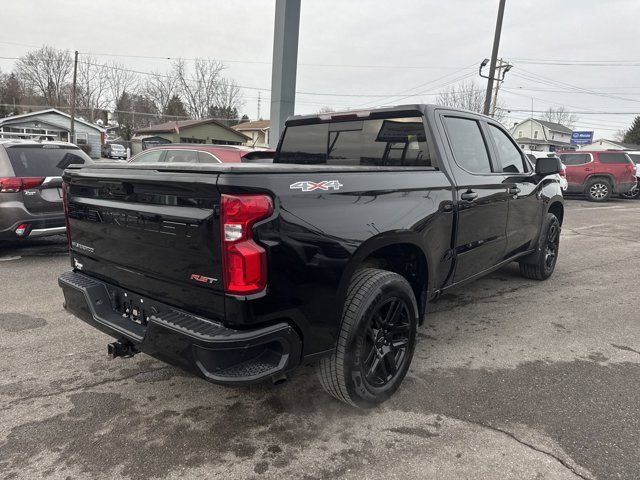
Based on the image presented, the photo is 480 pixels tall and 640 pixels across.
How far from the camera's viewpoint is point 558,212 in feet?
19.2

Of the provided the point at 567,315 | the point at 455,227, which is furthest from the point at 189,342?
the point at 567,315

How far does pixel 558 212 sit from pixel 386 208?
4.07 metres

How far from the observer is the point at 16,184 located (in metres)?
5.86

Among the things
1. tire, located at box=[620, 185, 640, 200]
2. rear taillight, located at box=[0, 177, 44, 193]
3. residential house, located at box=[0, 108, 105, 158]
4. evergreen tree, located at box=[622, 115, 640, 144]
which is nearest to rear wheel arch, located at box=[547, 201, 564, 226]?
rear taillight, located at box=[0, 177, 44, 193]

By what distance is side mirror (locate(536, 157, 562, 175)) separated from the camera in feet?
15.1

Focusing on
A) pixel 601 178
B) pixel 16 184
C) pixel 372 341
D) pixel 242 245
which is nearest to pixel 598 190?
pixel 601 178

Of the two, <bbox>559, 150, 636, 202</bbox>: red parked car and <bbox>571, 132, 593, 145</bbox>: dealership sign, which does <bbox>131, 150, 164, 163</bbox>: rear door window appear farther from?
<bbox>571, 132, 593, 145</bbox>: dealership sign

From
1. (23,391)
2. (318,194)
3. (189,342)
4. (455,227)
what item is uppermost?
(318,194)

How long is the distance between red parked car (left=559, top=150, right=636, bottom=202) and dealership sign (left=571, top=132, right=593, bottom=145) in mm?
62806


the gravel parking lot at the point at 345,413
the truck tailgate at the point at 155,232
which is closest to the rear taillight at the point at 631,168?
the gravel parking lot at the point at 345,413

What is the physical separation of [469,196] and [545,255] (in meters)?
2.52

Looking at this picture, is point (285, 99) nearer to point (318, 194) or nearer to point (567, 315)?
point (567, 315)

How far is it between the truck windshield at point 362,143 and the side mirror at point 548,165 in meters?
1.82

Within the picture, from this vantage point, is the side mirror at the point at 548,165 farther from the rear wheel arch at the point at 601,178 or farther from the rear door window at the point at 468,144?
the rear wheel arch at the point at 601,178
